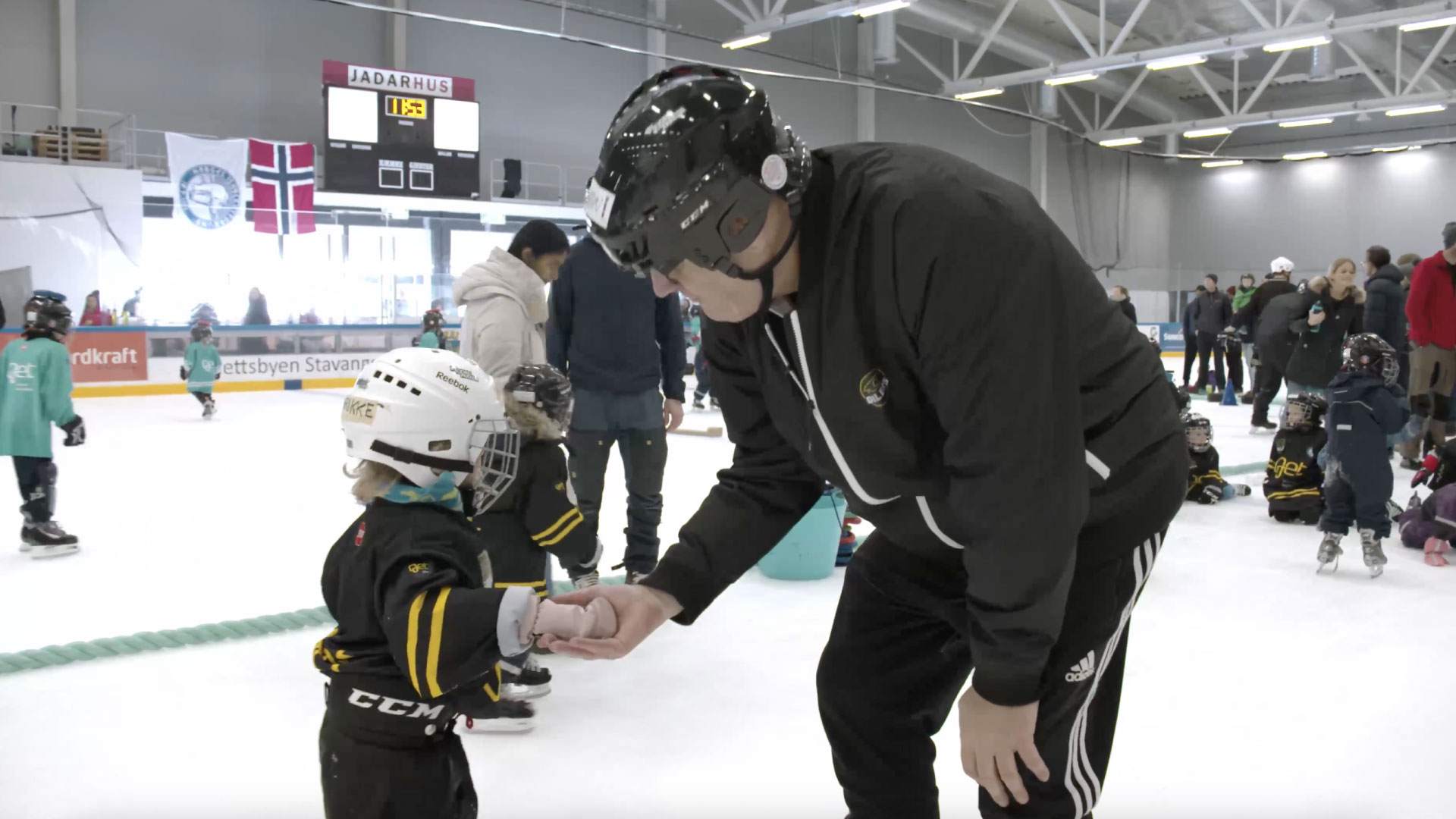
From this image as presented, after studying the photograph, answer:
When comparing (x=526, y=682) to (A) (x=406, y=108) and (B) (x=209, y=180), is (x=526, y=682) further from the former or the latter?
(A) (x=406, y=108)

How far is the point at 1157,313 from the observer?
2544 cm

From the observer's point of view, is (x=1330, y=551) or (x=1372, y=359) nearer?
(x=1330, y=551)

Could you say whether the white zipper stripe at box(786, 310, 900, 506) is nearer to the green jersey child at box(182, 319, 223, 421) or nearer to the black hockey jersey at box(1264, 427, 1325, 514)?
the black hockey jersey at box(1264, 427, 1325, 514)

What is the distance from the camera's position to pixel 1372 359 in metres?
5.10

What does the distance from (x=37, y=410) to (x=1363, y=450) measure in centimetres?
626

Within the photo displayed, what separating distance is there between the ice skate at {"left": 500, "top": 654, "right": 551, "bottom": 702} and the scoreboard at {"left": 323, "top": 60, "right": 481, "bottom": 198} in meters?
14.5

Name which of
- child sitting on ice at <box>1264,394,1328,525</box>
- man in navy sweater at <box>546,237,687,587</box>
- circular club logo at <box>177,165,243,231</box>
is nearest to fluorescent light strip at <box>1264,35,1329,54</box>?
child sitting on ice at <box>1264,394,1328,525</box>

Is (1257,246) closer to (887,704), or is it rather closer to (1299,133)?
(1299,133)

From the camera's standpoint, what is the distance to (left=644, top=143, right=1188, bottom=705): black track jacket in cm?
114

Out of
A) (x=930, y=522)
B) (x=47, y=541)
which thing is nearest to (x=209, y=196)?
(x=47, y=541)

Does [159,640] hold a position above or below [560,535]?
below

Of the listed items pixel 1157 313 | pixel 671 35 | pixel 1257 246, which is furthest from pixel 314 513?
pixel 1257 246

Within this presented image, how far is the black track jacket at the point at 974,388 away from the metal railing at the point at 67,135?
54.1ft

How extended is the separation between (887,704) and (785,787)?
1.25m
